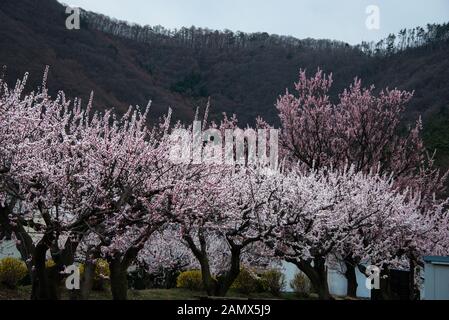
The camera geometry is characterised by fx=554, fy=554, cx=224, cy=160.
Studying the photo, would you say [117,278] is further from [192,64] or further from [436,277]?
[192,64]

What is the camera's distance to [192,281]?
2409 cm

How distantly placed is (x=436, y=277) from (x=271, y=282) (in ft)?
34.2

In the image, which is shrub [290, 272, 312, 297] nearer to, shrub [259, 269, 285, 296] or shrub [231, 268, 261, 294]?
shrub [259, 269, 285, 296]

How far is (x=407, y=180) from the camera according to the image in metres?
29.6

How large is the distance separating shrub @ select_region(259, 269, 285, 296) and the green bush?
3015 millimetres

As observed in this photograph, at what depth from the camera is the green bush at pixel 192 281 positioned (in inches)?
946

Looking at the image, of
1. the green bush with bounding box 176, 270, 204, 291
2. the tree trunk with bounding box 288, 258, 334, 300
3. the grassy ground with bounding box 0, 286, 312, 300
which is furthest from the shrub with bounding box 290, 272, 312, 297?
the tree trunk with bounding box 288, 258, 334, 300

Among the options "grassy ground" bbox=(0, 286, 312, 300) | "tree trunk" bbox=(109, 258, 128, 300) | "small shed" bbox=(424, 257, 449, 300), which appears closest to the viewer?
"tree trunk" bbox=(109, 258, 128, 300)

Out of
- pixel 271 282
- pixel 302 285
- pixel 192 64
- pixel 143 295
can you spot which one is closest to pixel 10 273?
pixel 143 295

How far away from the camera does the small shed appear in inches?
637

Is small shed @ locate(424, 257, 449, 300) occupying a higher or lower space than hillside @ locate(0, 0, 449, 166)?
lower

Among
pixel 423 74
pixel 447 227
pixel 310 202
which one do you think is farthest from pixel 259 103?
pixel 310 202

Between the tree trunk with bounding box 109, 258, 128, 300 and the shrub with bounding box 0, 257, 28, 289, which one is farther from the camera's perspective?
the shrub with bounding box 0, 257, 28, 289
